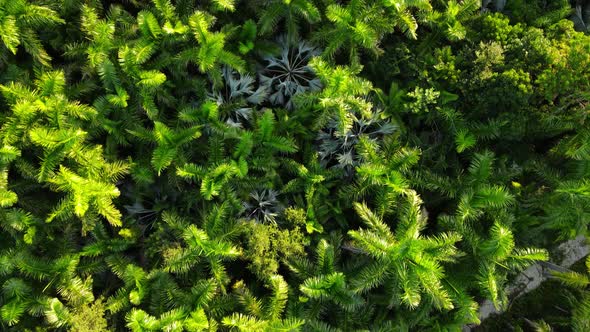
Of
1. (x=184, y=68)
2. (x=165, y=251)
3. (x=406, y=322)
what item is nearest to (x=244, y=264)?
(x=165, y=251)

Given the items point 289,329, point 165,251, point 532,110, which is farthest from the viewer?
point 532,110

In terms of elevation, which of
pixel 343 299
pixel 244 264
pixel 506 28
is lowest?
pixel 244 264

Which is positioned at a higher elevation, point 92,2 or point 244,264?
point 92,2

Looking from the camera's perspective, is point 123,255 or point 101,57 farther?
point 123,255

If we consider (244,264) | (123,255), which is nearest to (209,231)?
(244,264)

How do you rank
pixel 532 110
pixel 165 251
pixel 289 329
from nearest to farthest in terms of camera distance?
pixel 289 329, pixel 165 251, pixel 532 110

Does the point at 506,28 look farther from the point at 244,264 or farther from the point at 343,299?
the point at 244,264
